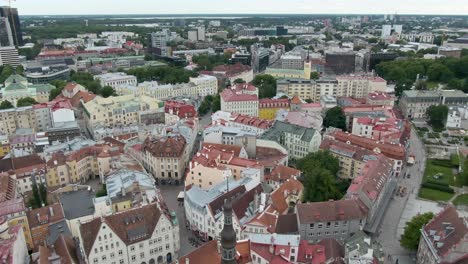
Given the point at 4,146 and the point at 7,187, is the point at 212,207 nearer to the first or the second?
the point at 7,187

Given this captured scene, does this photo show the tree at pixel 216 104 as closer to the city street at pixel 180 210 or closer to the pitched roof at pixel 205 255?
the city street at pixel 180 210

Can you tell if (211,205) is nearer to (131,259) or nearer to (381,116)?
(131,259)

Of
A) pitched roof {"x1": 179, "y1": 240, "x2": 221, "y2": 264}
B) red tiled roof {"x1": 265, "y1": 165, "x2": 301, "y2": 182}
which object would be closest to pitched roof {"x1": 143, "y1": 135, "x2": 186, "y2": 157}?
red tiled roof {"x1": 265, "y1": 165, "x2": 301, "y2": 182}

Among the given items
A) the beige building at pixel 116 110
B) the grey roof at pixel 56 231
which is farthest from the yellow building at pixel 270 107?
the grey roof at pixel 56 231

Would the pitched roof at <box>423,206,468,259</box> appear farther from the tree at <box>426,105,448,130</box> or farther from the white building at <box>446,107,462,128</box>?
the white building at <box>446,107,462,128</box>

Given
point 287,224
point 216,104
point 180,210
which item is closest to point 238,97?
point 216,104
